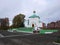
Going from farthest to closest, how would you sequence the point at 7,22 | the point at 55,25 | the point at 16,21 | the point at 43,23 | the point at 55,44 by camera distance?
1. the point at 7,22
2. the point at 16,21
3. the point at 43,23
4. the point at 55,25
5. the point at 55,44

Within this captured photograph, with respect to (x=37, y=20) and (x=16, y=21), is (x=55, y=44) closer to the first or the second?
(x=37, y=20)

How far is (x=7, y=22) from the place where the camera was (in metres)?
114

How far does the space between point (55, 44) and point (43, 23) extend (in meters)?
64.9

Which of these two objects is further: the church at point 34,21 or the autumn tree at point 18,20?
the autumn tree at point 18,20

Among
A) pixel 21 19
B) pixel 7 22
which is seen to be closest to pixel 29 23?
pixel 21 19

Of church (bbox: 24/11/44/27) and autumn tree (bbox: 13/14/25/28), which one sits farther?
autumn tree (bbox: 13/14/25/28)

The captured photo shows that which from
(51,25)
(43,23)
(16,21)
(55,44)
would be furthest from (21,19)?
(55,44)

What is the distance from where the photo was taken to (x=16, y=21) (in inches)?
3839

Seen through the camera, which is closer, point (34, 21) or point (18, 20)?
point (34, 21)

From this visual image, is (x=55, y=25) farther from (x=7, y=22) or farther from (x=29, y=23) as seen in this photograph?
(x=7, y=22)

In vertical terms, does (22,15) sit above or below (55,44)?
above

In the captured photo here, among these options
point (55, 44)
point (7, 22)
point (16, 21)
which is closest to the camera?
point (55, 44)

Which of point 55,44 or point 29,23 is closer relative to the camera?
point 55,44

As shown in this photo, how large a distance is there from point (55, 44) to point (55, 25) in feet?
161
